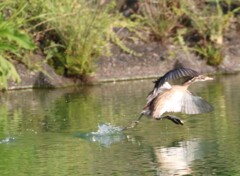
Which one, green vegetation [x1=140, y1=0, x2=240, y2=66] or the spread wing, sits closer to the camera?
the spread wing

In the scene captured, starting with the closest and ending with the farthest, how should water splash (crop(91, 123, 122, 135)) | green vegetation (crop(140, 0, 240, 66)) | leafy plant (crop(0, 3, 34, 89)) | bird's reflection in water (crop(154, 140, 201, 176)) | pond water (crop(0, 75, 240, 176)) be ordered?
bird's reflection in water (crop(154, 140, 201, 176))
pond water (crop(0, 75, 240, 176))
water splash (crop(91, 123, 122, 135))
leafy plant (crop(0, 3, 34, 89))
green vegetation (crop(140, 0, 240, 66))

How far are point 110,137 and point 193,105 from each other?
945 millimetres

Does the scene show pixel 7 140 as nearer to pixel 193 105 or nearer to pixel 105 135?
pixel 105 135

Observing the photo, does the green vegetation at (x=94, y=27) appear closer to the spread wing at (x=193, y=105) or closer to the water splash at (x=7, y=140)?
the water splash at (x=7, y=140)

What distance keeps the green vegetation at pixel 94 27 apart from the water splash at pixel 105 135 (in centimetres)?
340

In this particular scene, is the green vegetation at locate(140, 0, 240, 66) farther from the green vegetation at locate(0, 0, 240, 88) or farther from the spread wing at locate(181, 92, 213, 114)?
the spread wing at locate(181, 92, 213, 114)

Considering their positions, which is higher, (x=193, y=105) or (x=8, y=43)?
(x=8, y=43)

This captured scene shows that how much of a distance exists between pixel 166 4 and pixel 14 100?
4.27 m

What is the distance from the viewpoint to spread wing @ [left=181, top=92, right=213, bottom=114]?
10820mm

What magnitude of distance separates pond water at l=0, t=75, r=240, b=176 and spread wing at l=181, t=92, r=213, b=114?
20 centimetres

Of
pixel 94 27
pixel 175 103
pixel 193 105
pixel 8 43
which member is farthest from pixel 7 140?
pixel 94 27

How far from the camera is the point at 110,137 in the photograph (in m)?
10.6

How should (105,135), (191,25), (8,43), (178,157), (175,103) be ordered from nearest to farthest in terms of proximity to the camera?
(178,157) < (105,135) < (175,103) < (8,43) < (191,25)

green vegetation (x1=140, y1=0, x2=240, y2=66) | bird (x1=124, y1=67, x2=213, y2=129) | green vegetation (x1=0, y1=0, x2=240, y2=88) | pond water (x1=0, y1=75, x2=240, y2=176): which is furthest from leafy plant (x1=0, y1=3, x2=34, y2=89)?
green vegetation (x1=140, y1=0, x2=240, y2=66)
